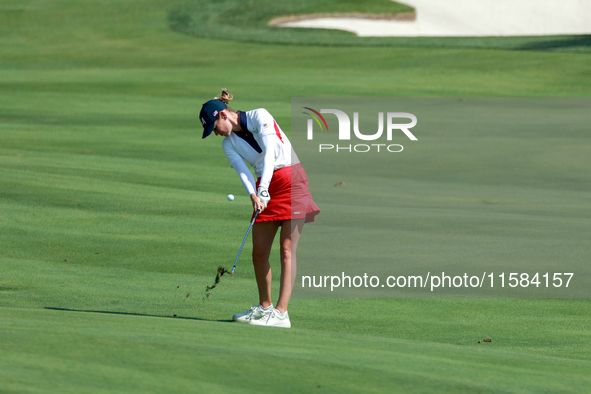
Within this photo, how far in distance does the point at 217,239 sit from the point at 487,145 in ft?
29.4

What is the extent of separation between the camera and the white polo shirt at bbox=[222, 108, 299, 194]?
19.2 feet

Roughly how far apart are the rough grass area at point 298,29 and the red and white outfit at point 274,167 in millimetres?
23301

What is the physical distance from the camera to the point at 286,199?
6.07 meters

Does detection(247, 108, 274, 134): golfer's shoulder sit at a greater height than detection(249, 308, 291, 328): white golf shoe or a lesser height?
greater

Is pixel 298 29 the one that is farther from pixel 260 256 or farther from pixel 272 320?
pixel 272 320

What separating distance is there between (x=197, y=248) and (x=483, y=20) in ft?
96.9

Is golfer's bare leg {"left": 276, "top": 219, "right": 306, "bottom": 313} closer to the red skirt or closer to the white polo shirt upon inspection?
the red skirt

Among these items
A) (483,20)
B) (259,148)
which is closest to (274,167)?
(259,148)

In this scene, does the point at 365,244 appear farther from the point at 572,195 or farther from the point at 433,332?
the point at 572,195

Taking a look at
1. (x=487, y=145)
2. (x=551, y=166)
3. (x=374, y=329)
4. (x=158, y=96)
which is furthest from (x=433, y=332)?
(x=158, y=96)

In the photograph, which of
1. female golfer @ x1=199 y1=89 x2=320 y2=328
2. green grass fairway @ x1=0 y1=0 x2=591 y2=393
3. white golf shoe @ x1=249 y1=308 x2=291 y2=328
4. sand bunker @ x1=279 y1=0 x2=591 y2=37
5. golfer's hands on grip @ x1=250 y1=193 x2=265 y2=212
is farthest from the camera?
sand bunker @ x1=279 y1=0 x2=591 y2=37

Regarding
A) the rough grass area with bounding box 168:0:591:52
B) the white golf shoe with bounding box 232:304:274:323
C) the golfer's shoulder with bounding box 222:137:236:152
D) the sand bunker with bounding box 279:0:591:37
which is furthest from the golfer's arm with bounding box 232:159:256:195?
the sand bunker with bounding box 279:0:591:37

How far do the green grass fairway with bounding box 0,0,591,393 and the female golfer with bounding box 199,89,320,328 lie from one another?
0.46 metres

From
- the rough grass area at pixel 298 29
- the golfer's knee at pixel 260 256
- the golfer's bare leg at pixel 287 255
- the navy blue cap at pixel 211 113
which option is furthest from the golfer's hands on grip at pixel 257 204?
the rough grass area at pixel 298 29
